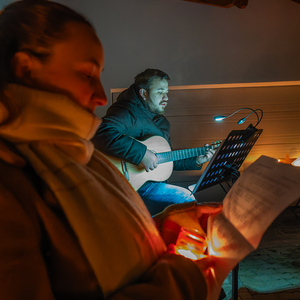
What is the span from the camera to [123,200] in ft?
1.79

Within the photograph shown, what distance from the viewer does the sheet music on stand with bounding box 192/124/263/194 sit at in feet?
3.98

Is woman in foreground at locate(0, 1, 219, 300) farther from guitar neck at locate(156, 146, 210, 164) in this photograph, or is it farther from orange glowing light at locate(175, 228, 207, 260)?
guitar neck at locate(156, 146, 210, 164)

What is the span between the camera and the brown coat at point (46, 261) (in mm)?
351

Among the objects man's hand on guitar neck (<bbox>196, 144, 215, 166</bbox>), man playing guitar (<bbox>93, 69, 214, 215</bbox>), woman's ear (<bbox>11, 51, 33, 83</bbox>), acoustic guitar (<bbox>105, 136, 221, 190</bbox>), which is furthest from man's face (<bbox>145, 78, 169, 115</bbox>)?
woman's ear (<bbox>11, 51, 33, 83</bbox>)

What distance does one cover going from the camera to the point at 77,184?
477 millimetres

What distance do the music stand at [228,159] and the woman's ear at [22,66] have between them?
0.97 m

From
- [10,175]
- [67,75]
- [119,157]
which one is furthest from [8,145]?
[119,157]

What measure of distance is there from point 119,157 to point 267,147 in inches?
91.6

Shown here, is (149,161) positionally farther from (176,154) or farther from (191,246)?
(191,246)

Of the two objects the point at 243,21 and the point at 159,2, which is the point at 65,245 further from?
the point at 243,21

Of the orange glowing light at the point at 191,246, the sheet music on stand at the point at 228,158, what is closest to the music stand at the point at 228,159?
the sheet music on stand at the point at 228,158

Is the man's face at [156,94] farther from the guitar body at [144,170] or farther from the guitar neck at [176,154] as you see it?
the guitar neck at [176,154]

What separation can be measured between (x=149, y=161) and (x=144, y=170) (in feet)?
0.46

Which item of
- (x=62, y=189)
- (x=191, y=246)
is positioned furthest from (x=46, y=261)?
(x=191, y=246)
